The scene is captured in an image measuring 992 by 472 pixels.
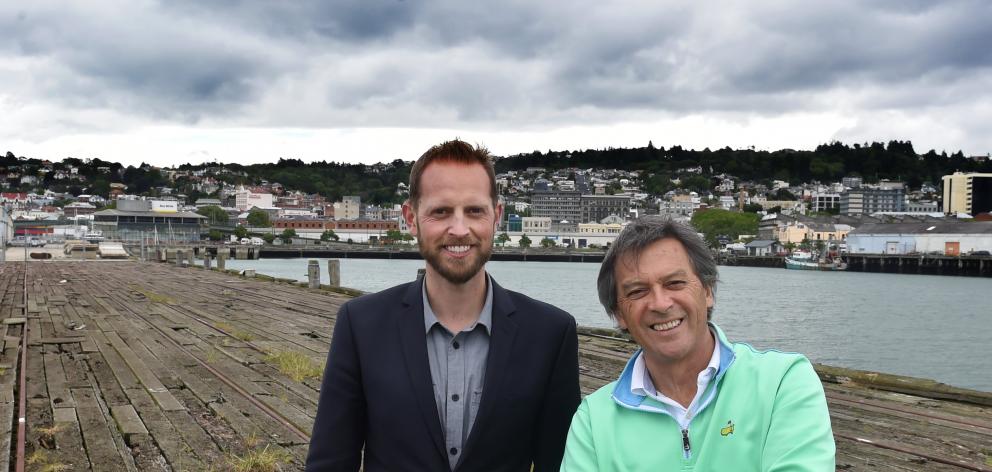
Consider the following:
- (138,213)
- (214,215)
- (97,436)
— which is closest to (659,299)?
(97,436)

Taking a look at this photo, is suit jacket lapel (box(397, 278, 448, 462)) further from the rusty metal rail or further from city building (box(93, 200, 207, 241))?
city building (box(93, 200, 207, 241))

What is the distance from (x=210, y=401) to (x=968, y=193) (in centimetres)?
19296

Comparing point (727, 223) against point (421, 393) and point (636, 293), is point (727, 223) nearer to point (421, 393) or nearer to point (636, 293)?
point (636, 293)

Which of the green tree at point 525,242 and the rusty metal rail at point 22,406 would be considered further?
the green tree at point 525,242

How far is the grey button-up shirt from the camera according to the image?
2498mm

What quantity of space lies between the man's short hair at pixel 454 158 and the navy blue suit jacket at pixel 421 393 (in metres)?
0.30

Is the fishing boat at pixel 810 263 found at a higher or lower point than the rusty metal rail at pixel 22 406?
lower

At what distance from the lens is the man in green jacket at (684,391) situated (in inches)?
82.9

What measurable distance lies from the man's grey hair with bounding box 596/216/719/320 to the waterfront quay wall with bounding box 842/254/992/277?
92.4 metres

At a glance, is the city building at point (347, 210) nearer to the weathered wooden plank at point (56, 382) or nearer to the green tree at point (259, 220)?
the green tree at point (259, 220)

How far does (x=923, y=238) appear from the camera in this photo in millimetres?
96062

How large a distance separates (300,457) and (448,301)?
2639 millimetres

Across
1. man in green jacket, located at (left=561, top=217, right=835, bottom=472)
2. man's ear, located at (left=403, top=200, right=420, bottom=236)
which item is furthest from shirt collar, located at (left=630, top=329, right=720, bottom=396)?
man's ear, located at (left=403, top=200, right=420, bottom=236)

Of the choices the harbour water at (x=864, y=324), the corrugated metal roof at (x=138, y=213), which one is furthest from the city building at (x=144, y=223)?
the harbour water at (x=864, y=324)
